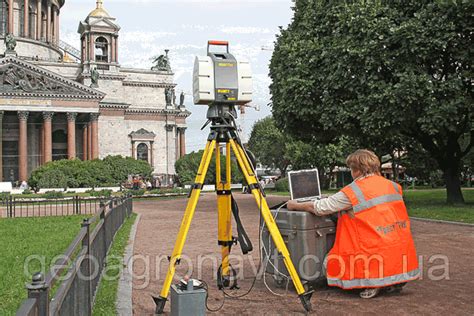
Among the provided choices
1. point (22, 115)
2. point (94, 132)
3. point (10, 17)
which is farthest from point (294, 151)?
point (10, 17)

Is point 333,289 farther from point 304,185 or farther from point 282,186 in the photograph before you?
point 282,186

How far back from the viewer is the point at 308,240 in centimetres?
677

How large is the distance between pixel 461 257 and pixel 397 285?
3.76 m

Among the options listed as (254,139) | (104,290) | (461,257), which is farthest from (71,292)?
(254,139)

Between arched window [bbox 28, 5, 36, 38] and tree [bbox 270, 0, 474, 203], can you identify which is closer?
tree [bbox 270, 0, 474, 203]

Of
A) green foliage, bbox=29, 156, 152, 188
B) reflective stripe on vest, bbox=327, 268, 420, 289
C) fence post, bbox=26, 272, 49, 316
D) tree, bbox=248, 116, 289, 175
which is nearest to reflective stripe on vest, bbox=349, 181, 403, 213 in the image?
reflective stripe on vest, bbox=327, 268, 420, 289

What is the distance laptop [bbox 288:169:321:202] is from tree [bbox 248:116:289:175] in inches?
2337

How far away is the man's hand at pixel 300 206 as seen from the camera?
6742 millimetres

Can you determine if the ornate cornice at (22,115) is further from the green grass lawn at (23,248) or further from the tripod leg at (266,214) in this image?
the tripod leg at (266,214)

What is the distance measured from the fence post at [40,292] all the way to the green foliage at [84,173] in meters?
45.3

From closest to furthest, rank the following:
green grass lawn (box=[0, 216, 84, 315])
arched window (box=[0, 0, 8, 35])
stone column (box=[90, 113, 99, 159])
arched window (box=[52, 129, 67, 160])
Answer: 1. green grass lawn (box=[0, 216, 84, 315])
2. stone column (box=[90, 113, 99, 159])
3. arched window (box=[52, 129, 67, 160])
4. arched window (box=[0, 0, 8, 35])

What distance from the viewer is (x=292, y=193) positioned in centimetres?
705

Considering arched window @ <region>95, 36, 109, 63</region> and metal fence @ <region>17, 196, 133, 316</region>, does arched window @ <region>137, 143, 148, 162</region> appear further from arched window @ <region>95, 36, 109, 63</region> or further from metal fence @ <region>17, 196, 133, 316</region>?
metal fence @ <region>17, 196, 133, 316</region>

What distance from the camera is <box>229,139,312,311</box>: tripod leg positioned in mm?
5855
